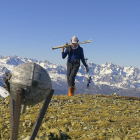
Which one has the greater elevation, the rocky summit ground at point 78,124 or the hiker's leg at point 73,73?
the hiker's leg at point 73,73

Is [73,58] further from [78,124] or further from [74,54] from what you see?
[78,124]

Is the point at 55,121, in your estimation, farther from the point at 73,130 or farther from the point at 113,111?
the point at 113,111

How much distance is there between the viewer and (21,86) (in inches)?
237

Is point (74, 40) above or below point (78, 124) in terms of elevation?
above

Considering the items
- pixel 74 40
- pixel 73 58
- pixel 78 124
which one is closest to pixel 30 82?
pixel 78 124

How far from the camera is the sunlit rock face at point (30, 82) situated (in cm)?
603

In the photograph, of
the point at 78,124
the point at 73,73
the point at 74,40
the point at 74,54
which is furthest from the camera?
the point at 73,73

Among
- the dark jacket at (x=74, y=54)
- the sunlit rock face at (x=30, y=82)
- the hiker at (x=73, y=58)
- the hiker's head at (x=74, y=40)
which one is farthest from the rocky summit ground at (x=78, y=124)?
the hiker's head at (x=74, y=40)

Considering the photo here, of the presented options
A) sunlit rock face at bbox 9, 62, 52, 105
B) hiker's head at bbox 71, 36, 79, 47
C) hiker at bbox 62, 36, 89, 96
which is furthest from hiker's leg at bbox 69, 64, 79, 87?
sunlit rock face at bbox 9, 62, 52, 105

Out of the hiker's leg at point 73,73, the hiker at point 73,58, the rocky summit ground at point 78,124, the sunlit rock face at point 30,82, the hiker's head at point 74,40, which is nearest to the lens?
the sunlit rock face at point 30,82

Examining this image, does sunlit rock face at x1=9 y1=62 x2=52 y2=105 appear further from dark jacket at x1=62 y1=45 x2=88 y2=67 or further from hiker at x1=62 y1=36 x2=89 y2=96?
dark jacket at x1=62 y1=45 x2=88 y2=67

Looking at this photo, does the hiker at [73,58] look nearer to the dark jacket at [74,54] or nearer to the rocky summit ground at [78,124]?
the dark jacket at [74,54]

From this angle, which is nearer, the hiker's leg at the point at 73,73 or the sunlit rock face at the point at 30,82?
the sunlit rock face at the point at 30,82

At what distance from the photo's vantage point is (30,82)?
601 centimetres
